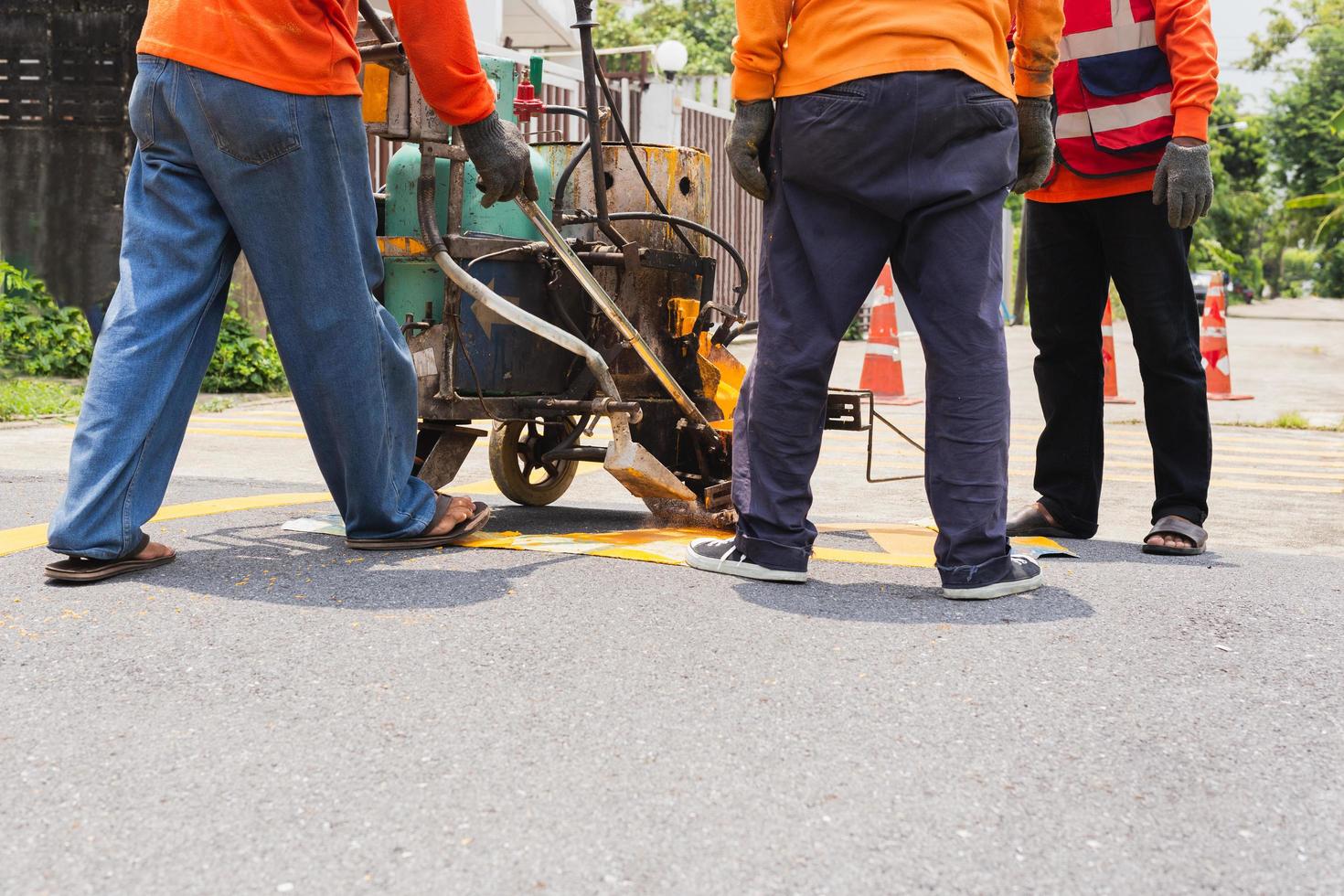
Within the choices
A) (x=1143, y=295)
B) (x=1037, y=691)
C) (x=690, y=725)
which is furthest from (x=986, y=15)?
(x=690, y=725)

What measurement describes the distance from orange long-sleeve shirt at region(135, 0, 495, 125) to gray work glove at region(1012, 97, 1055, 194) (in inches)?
51.8

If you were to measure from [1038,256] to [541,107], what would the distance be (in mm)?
1599

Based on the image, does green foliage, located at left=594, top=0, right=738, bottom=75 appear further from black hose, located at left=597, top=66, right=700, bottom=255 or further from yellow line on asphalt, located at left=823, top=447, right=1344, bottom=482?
black hose, located at left=597, top=66, right=700, bottom=255

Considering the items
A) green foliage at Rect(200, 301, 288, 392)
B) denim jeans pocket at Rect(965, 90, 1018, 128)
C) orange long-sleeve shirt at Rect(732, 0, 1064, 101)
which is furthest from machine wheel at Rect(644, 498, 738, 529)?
green foliage at Rect(200, 301, 288, 392)

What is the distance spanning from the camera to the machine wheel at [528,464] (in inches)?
178

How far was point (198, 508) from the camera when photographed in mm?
4227

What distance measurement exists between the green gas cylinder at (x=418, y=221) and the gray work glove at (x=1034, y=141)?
1.36 metres

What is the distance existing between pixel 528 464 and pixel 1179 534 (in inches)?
83.7

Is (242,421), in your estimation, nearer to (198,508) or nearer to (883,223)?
(198,508)

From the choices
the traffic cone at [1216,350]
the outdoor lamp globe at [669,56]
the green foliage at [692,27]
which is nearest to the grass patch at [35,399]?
the outdoor lamp globe at [669,56]

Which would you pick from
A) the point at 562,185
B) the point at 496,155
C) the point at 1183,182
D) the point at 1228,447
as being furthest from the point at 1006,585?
the point at 1228,447

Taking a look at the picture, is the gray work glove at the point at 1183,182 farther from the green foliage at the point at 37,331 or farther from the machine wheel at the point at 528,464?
the green foliage at the point at 37,331

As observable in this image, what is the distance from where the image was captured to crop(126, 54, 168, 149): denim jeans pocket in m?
2.96

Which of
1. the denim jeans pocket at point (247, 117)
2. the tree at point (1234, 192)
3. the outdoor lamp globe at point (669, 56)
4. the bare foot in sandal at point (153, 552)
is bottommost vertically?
the bare foot in sandal at point (153, 552)
